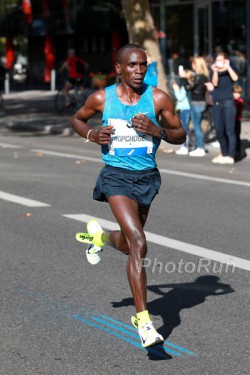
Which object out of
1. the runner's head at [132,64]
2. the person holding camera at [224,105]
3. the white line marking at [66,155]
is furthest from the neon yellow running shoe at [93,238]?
the white line marking at [66,155]

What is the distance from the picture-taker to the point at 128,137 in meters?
7.37

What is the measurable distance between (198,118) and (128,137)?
13.0 metres

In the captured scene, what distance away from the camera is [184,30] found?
41156 mm

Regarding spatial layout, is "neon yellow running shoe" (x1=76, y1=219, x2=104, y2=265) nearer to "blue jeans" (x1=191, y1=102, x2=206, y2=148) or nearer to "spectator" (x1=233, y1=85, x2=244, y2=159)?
"spectator" (x1=233, y1=85, x2=244, y2=159)

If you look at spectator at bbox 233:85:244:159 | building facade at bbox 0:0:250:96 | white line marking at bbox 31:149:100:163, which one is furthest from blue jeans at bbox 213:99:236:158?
building facade at bbox 0:0:250:96

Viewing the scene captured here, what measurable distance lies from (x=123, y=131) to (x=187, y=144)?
43.5 ft

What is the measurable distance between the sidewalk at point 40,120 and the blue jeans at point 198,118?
0.73 m

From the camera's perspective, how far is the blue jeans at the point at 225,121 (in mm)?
18891

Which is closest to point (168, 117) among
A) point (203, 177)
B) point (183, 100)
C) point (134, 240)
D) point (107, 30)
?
point (134, 240)

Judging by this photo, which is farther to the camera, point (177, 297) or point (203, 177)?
point (203, 177)

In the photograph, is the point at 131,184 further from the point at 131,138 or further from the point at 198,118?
the point at 198,118

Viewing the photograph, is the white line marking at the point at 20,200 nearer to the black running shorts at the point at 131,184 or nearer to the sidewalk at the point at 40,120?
the black running shorts at the point at 131,184

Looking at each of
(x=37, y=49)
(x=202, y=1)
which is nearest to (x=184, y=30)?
(x=202, y=1)

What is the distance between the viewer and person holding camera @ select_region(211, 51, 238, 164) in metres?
18.7
